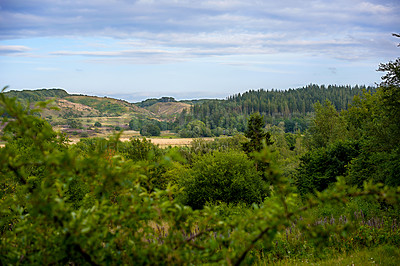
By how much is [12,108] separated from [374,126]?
17009mm

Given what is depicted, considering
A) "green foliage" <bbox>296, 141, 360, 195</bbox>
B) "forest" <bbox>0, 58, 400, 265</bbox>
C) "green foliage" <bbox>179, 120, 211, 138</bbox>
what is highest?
"forest" <bbox>0, 58, 400, 265</bbox>

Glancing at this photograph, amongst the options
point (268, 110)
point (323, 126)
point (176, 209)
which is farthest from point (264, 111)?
point (176, 209)

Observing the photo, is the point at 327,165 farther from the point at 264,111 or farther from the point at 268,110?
the point at 264,111

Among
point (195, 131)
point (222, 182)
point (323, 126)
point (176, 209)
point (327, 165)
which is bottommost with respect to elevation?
point (195, 131)

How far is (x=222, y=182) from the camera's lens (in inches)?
668

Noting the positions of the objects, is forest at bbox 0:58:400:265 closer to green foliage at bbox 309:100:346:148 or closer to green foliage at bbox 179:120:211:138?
green foliage at bbox 309:100:346:148

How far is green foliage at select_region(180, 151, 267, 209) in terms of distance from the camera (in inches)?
672

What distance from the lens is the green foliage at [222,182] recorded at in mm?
17078

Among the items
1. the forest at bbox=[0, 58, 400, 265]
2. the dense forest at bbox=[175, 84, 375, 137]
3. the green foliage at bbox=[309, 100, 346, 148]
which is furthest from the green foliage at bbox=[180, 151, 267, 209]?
the dense forest at bbox=[175, 84, 375, 137]

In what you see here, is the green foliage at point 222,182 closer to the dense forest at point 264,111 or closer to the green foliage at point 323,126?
the green foliage at point 323,126

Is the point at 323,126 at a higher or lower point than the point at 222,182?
higher

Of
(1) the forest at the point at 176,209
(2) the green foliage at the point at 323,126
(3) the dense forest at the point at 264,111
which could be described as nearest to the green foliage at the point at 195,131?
(3) the dense forest at the point at 264,111

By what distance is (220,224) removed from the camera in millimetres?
2809

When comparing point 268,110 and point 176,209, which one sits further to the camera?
point 268,110
